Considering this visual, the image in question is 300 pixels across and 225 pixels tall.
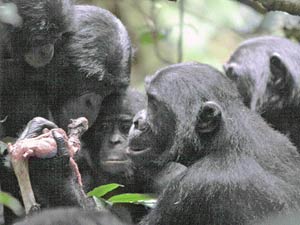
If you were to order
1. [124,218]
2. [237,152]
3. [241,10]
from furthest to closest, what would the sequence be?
1. [241,10]
2. [124,218]
3. [237,152]

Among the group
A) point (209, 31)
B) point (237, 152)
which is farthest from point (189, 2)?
point (237, 152)

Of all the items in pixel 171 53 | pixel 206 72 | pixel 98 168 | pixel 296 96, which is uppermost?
pixel 206 72

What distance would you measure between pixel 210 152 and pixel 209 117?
0.25 m

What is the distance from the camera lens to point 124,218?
770cm

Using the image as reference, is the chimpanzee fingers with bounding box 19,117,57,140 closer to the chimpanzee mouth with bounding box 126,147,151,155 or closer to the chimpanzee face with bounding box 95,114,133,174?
the chimpanzee mouth with bounding box 126,147,151,155

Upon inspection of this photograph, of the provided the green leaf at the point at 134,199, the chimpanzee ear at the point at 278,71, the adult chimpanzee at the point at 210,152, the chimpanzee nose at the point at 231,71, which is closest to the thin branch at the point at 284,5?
the chimpanzee ear at the point at 278,71

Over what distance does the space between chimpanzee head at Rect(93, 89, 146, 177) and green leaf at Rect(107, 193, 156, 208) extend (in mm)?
613

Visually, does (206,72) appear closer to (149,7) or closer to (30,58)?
(30,58)

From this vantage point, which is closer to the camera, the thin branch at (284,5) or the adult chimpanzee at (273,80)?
the thin branch at (284,5)

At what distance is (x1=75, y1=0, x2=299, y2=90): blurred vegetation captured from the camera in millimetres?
12562

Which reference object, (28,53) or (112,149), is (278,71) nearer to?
(112,149)

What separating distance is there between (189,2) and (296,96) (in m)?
4.68

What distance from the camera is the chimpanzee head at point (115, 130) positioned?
8.34 m

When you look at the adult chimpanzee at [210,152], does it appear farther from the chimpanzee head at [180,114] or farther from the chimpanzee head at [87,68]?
the chimpanzee head at [87,68]
